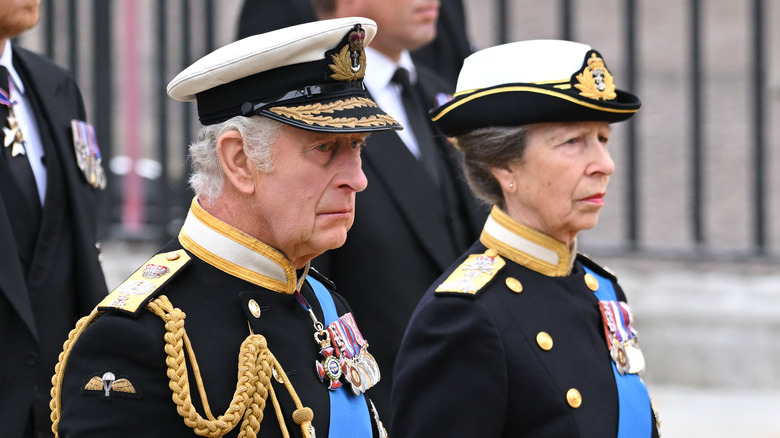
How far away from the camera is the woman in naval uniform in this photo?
9.16 feet

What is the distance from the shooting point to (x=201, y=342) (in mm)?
2334

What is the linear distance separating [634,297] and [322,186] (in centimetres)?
454

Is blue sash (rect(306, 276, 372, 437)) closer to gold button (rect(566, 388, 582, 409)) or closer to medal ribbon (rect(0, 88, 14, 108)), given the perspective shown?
gold button (rect(566, 388, 582, 409))

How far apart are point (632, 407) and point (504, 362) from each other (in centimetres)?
35

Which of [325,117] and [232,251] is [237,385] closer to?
[232,251]

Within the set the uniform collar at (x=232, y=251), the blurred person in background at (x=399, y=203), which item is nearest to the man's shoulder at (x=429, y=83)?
the blurred person in background at (x=399, y=203)

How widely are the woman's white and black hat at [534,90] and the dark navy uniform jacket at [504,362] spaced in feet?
0.92

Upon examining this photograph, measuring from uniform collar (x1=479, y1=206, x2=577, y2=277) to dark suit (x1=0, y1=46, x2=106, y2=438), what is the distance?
1.15 meters

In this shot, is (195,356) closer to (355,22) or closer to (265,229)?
(265,229)

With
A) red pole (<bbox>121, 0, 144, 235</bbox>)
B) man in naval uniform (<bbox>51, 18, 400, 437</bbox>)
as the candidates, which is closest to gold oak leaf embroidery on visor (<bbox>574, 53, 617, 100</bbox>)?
man in naval uniform (<bbox>51, 18, 400, 437</bbox>)

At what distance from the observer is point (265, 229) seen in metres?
2.44

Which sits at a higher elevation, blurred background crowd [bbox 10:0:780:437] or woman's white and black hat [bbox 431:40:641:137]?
woman's white and black hat [bbox 431:40:641:137]

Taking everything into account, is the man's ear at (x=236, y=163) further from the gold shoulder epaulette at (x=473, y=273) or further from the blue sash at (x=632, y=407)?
the blue sash at (x=632, y=407)

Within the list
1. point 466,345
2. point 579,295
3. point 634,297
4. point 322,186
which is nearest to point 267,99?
point 322,186
